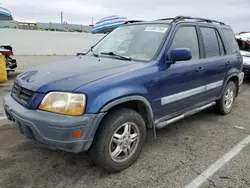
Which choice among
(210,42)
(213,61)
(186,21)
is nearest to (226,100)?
(213,61)

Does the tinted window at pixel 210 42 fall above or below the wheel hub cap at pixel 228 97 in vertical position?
above

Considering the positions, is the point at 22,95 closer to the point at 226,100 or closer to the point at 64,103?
the point at 64,103

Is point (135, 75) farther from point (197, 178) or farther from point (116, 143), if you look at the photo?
point (197, 178)

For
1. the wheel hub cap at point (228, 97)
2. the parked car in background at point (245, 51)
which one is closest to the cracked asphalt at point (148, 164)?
the wheel hub cap at point (228, 97)

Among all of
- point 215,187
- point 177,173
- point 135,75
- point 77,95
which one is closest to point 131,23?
point 135,75

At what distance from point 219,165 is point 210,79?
1.64 metres

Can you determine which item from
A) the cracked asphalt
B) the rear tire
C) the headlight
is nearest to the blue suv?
the headlight

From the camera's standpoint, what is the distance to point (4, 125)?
13.5 ft

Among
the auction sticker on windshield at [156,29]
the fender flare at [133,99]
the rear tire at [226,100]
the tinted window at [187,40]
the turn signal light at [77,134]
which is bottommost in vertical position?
the rear tire at [226,100]

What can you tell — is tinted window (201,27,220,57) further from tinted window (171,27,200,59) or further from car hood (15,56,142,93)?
car hood (15,56,142,93)

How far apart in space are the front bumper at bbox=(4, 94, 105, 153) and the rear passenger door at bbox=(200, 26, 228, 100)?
7.71 ft

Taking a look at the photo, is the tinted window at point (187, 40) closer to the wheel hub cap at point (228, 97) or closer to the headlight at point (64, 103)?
the wheel hub cap at point (228, 97)

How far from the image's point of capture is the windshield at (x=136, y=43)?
3342 mm

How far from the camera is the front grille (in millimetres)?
2612
